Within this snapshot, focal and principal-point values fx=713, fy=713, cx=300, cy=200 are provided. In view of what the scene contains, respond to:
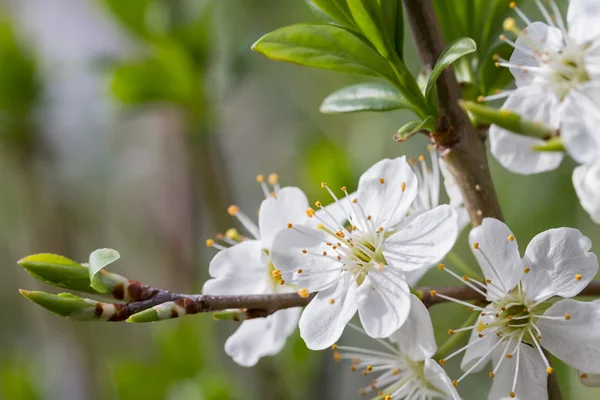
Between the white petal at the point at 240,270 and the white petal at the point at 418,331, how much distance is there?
0.18 m

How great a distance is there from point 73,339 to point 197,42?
2.61 feet

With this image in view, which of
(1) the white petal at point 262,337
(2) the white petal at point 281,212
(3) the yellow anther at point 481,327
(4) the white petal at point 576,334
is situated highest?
(2) the white petal at point 281,212

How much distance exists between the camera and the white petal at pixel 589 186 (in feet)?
1.71

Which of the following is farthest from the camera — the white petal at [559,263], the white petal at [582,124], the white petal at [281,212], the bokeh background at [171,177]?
the bokeh background at [171,177]

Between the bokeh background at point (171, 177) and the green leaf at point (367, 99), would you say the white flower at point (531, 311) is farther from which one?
the bokeh background at point (171, 177)

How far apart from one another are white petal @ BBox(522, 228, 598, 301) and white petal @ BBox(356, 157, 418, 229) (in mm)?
109

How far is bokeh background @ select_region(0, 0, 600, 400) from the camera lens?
1387 mm

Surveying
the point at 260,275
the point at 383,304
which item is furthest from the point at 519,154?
the point at 260,275

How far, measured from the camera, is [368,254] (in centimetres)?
65

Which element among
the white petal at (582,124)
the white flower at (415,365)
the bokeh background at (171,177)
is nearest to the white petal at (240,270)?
the white flower at (415,365)

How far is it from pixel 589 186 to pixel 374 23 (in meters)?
0.23

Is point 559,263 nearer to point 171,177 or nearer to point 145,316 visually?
point 145,316

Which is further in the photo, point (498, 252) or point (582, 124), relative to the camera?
point (498, 252)

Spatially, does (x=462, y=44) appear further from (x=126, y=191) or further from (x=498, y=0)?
(x=126, y=191)
